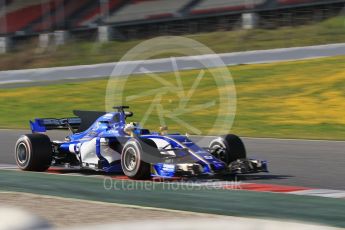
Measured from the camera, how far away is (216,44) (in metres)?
34.0

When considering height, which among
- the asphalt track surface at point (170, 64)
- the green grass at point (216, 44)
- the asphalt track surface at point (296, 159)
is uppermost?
the green grass at point (216, 44)

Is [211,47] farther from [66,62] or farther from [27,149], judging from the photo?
[27,149]

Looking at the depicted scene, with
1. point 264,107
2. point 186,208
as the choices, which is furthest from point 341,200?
point 264,107

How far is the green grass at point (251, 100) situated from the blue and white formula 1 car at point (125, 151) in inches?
242

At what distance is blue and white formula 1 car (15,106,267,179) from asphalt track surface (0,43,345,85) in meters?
13.6

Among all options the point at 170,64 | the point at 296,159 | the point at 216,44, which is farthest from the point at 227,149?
the point at 216,44

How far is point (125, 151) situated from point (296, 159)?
362 cm

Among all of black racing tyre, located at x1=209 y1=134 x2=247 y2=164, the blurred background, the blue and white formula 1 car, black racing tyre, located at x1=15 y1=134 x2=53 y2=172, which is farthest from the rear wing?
black racing tyre, located at x1=209 y1=134 x2=247 y2=164

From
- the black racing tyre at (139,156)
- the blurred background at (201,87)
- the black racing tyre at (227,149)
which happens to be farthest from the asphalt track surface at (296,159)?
the black racing tyre at (139,156)

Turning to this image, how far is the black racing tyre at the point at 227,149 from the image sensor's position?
423 inches

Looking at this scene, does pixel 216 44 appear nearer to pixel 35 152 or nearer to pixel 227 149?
pixel 35 152

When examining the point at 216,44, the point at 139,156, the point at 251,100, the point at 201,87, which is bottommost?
the point at 139,156

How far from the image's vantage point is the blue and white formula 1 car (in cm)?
1004

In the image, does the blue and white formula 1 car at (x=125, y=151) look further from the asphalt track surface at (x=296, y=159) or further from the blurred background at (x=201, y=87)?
the asphalt track surface at (x=296, y=159)
